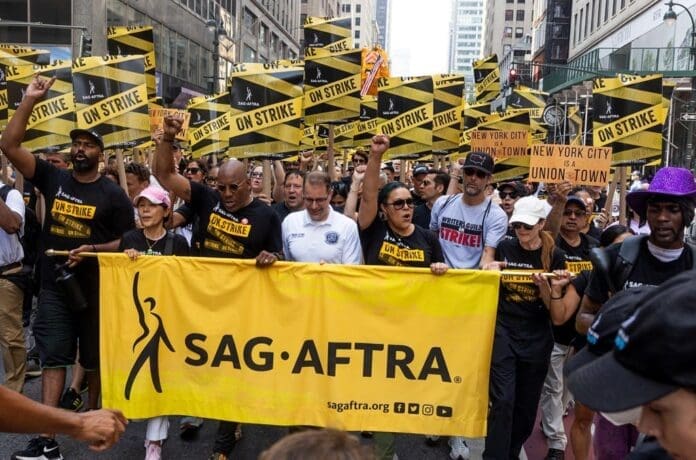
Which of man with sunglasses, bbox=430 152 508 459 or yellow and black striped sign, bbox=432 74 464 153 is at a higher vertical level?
yellow and black striped sign, bbox=432 74 464 153

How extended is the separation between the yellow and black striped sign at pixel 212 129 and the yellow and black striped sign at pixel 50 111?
297 cm

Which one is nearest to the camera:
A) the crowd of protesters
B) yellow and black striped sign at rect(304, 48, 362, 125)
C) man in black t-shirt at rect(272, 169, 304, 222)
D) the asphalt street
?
the crowd of protesters

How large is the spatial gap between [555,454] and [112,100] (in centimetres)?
555

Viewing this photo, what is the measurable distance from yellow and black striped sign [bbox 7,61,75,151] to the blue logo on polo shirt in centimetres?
452

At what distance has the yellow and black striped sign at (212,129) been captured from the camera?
11438 millimetres

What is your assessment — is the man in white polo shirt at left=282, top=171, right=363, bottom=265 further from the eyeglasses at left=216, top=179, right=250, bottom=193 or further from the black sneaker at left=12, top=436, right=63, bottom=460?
the black sneaker at left=12, top=436, right=63, bottom=460

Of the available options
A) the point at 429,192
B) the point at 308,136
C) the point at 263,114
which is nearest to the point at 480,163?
the point at 429,192

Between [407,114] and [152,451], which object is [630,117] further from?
[152,451]

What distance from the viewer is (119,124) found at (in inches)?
285

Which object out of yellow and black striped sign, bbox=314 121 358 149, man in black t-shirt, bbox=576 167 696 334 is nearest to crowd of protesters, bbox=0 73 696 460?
man in black t-shirt, bbox=576 167 696 334

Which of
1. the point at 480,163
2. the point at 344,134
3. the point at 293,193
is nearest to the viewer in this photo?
the point at 480,163

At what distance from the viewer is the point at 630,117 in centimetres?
724

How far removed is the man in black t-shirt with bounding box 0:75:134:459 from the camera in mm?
4738

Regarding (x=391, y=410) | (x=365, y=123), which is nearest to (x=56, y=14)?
(x=365, y=123)
